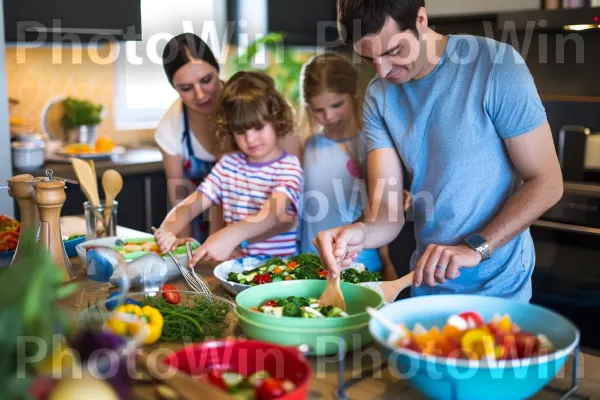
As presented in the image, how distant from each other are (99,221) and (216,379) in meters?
1.22

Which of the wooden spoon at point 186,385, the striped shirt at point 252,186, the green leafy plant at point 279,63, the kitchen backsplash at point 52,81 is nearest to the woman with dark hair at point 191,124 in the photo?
the striped shirt at point 252,186

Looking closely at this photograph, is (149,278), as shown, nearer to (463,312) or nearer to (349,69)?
(463,312)

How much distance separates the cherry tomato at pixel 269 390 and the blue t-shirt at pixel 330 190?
4.58ft

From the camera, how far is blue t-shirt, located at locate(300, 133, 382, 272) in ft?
7.81

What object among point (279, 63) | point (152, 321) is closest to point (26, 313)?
point (152, 321)

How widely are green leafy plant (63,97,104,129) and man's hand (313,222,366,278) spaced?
278cm

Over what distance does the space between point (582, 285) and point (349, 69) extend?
1.50 metres

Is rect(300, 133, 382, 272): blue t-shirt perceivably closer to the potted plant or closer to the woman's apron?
the woman's apron

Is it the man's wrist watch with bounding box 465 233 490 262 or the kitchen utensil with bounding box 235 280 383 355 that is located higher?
the man's wrist watch with bounding box 465 233 490 262

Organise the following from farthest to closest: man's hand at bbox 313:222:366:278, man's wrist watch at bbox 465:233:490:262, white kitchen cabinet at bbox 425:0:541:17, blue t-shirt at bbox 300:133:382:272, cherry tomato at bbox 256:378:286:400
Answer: white kitchen cabinet at bbox 425:0:541:17 < blue t-shirt at bbox 300:133:382:272 < man's wrist watch at bbox 465:233:490:262 < man's hand at bbox 313:222:366:278 < cherry tomato at bbox 256:378:286:400

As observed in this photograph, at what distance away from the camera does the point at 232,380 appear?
994 millimetres

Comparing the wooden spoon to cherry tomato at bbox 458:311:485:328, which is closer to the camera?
the wooden spoon

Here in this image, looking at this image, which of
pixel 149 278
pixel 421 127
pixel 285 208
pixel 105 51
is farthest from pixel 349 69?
pixel 105 51

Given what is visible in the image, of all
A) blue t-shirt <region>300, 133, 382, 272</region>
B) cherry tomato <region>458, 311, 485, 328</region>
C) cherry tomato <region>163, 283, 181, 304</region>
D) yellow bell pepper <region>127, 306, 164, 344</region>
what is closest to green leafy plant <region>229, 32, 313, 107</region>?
blue t-shirt <region>300, 133, 382, 272</region>
